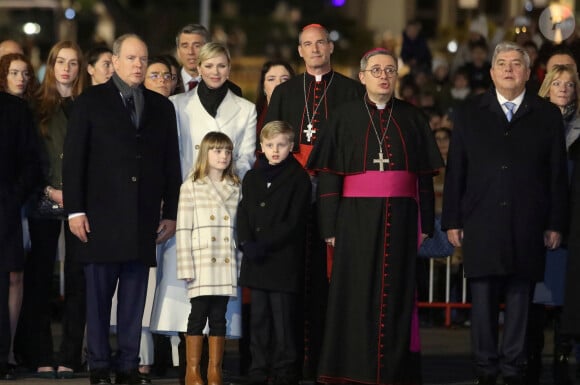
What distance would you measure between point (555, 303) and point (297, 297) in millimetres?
1886

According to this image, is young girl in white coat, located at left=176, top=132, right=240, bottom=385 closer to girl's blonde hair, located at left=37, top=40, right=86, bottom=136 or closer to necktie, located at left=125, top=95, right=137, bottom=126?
necktie, located at left=125, top=95, right=137, bottom=126

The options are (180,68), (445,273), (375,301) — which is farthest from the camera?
Answer: (445,273)

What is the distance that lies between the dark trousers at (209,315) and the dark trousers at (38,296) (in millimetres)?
1555

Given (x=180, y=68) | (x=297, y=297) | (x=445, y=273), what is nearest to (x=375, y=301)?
(x=297, y=297)

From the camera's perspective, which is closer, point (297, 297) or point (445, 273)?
point (297, 297)

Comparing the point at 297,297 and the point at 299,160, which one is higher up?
the point at 299,160

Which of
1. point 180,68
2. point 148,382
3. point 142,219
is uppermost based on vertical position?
point 180,68

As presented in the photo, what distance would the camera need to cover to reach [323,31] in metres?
14.4

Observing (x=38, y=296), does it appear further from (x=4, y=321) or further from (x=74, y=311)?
(x=4, y=321)

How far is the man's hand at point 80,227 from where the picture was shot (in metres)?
13.6

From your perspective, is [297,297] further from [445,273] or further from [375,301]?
[445,273]

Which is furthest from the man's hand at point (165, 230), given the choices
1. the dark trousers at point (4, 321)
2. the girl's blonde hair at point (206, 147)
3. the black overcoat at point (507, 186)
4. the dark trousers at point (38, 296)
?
the black overcoat at point (507, 186)

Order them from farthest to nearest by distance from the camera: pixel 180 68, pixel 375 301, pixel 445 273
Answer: pixel 445 273 → pixel 180 68 → pixel 375 301

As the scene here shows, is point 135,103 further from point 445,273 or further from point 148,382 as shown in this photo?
point 445,273
